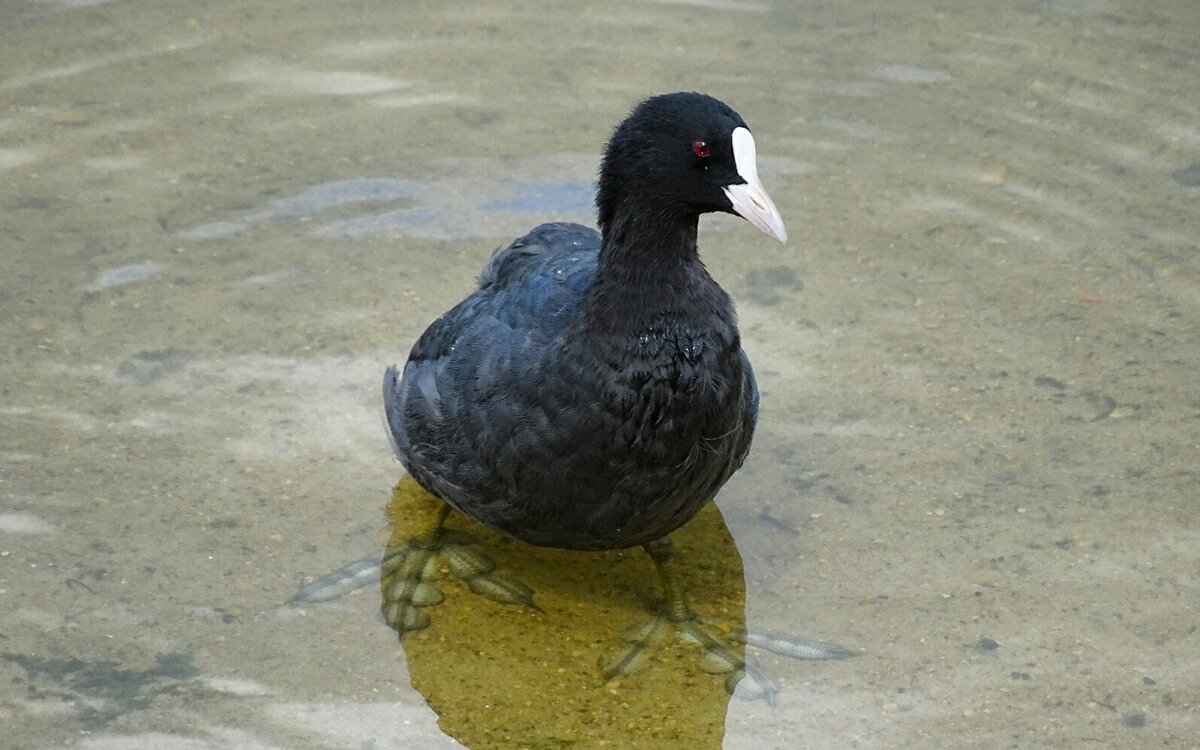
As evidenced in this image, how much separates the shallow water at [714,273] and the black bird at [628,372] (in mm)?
507

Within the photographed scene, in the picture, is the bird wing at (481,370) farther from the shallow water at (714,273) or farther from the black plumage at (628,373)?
the shallow water at (714,273)

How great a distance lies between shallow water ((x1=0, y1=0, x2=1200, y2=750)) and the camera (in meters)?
4.19

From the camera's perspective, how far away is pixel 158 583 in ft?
14.5

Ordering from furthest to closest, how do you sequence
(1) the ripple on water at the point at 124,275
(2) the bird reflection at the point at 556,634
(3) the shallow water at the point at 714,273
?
1. (1) the ripple on water at the point at 124,275
2. (3) the shallow water at the point at 714,273
3. (2) the bird reflection at the point at 556,634

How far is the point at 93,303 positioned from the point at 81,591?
1511 mm

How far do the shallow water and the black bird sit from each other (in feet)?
1.66

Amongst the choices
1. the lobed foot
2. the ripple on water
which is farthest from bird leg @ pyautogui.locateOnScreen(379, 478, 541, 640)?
the ripple on water

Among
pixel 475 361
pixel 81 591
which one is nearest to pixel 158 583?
pixel 81 591

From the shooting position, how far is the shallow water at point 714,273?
13.8 feet

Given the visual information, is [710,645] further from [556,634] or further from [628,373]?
[628,373]

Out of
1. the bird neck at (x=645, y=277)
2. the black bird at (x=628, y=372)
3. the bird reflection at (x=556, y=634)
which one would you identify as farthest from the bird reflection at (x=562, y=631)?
the bird neck at (x=645, y=277)

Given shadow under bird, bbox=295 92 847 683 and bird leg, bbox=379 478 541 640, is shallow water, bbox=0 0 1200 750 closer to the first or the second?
bird leg, bbox=379 478 541 640

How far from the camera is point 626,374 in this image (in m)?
3.97

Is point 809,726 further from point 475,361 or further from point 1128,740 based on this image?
point 475,361
